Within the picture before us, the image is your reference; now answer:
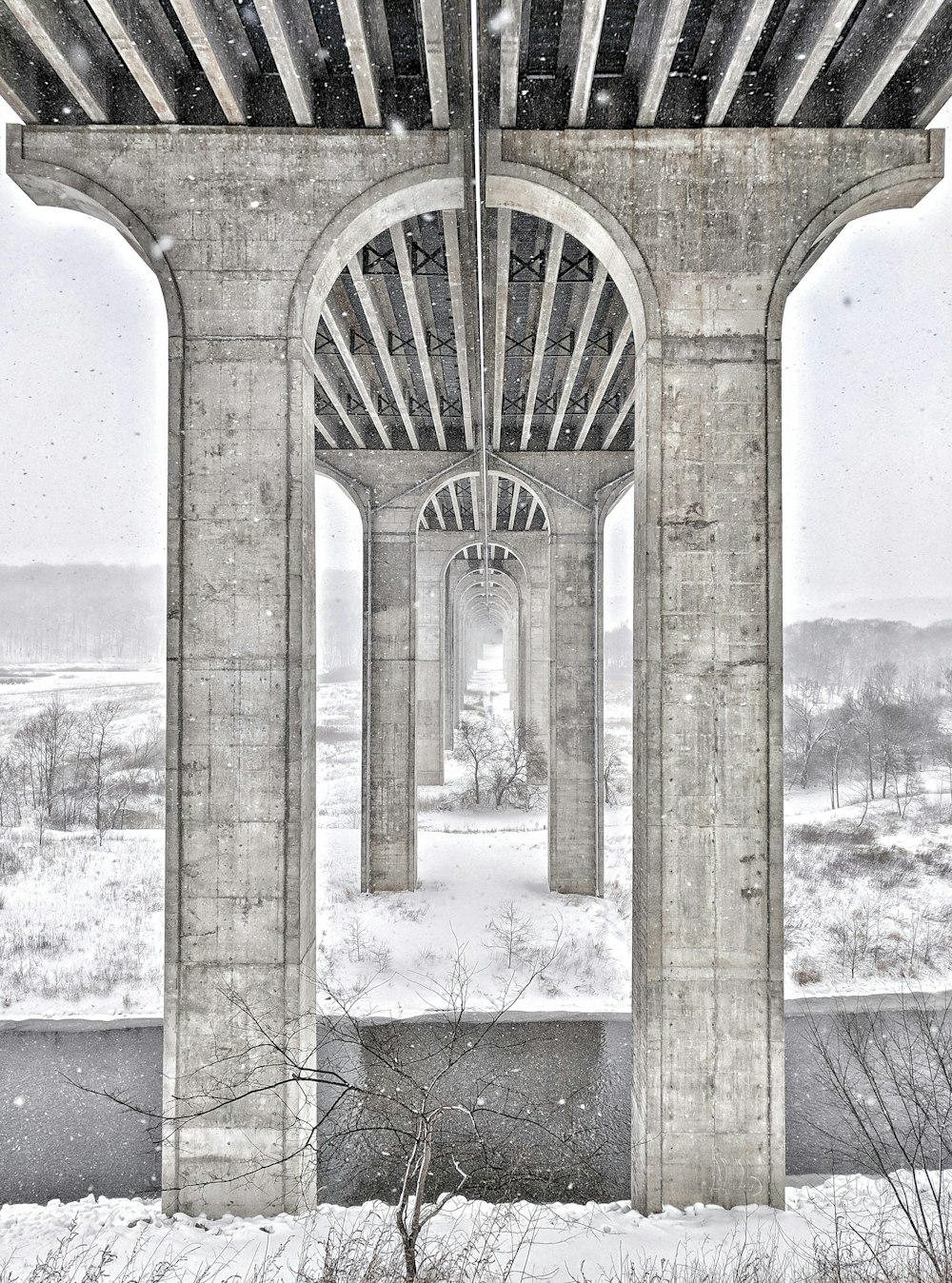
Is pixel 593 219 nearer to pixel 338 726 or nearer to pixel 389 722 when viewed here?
pixel 389 722

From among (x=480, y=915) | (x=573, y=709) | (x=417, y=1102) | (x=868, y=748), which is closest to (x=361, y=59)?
(x=417, y=1102)

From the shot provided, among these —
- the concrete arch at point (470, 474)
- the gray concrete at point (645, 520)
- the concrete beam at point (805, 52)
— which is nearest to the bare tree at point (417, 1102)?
the gray concrete at point (645, 520)

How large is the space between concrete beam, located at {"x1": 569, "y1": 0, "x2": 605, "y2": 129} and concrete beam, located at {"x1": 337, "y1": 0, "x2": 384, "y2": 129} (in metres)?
1.93

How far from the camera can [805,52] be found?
6766 mm

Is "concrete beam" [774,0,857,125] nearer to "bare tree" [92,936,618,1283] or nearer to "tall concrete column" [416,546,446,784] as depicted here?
"bare tree" [92,936,618,1283]

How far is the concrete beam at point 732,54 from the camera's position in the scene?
6215mm

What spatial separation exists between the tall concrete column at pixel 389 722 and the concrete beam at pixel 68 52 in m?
11.2

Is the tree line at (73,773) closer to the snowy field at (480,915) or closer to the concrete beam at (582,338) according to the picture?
the snowy field at (480,915)

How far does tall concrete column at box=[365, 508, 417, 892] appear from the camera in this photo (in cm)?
1789

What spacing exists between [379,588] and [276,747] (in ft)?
36.5

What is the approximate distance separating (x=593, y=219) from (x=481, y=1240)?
1020 centimetres

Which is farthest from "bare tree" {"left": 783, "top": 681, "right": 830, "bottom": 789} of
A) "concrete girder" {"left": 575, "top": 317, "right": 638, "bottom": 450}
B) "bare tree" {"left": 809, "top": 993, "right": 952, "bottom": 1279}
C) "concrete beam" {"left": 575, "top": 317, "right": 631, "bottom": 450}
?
"concrete beam" {"left": 575, "top": 317, "right": 631, "bottom": 450}

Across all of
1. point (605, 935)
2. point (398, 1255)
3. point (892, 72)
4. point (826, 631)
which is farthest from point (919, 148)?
point (826, 631)

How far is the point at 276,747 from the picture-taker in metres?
7.40
